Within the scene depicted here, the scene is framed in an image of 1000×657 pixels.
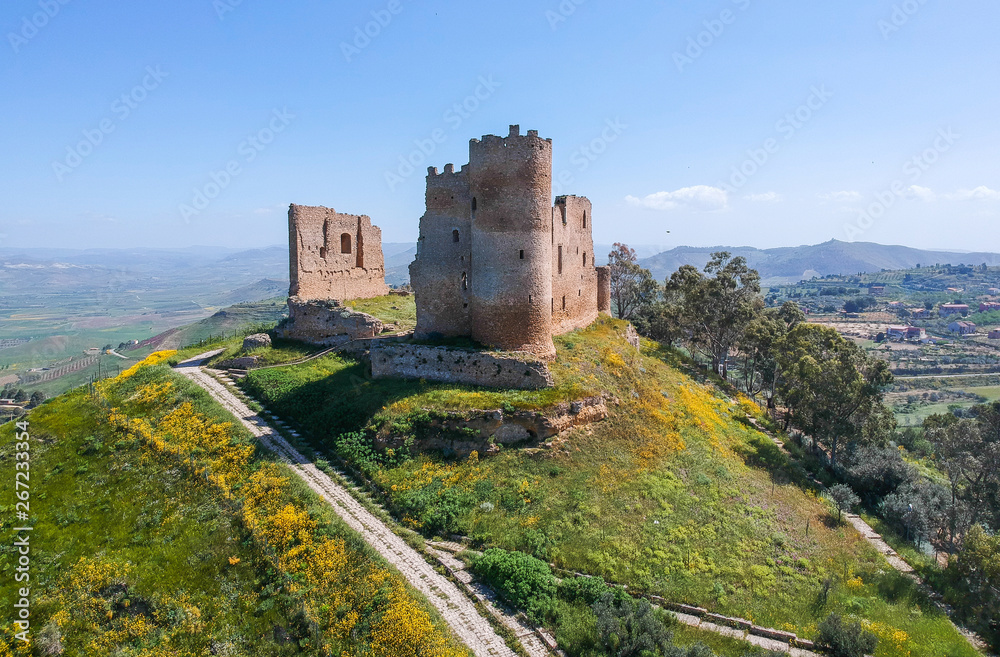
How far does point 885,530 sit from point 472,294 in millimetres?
22172

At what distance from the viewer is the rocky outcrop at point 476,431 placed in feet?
71.2

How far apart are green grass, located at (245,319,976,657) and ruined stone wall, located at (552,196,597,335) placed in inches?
198

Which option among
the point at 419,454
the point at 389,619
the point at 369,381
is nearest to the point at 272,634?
the point at 389,619

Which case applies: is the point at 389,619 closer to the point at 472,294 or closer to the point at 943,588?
the point at 472,294

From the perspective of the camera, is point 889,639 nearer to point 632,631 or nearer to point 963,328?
point 632,631

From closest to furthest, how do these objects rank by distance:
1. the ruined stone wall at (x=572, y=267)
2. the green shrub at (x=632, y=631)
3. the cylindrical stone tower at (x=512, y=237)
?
the green shrub at (x=632, y=631) → the cylindrical stone tower at (x=512, y=237) → the ruined stone wall at (x=572, y=267)

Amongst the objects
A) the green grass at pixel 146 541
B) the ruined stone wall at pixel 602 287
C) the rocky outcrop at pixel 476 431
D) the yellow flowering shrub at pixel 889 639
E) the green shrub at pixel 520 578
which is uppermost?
the ruined stone wall at pixel 602 287

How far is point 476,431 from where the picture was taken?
2170 cm

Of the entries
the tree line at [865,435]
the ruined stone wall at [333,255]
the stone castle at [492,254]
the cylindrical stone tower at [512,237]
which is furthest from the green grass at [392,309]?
the tree line at [865,435]

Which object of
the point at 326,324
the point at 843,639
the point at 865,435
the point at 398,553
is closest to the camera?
the point at 843,639

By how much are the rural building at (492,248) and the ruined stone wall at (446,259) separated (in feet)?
0.17

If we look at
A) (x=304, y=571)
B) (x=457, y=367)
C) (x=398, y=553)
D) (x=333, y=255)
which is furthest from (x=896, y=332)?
(x=304, y=571)

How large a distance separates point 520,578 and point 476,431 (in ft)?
22.3

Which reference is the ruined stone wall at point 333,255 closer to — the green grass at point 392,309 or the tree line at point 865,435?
the green grass at point 392,309
